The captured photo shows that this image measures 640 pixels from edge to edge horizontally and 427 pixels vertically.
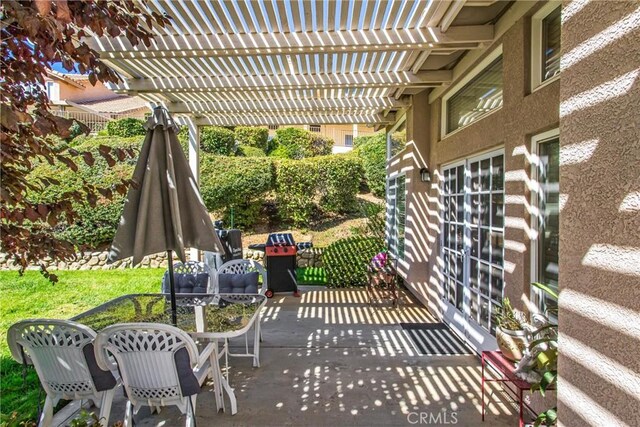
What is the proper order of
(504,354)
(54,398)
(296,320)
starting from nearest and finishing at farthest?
(54,398)
(504,354)
(296,320)

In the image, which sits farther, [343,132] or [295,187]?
[343,132]

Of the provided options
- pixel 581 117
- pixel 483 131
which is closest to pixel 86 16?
pixel 581 117

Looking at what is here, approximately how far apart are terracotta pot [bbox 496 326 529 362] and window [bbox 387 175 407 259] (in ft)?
18.1

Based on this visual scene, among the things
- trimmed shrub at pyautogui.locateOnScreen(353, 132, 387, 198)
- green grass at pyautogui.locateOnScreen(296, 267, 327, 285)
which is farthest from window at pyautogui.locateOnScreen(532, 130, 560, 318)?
trimmed shrub at pyautogui.locateOnScreen(353, 132, 387, 198)

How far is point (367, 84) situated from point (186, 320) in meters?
4.16

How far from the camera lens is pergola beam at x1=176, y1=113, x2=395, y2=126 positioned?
8477 mm

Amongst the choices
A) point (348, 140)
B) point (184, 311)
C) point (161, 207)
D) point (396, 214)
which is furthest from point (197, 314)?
point (348, 140)

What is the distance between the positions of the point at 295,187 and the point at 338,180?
1626 mm

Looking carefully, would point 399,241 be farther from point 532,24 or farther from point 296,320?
point 532,24

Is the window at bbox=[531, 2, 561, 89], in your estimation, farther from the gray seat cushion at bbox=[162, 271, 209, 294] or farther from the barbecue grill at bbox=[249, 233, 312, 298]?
the barbecue grill at bbox=[249, 233, 312, 298]

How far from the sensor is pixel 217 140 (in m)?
17.6

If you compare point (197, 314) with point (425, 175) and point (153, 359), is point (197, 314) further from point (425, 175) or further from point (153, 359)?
point (425, 175)

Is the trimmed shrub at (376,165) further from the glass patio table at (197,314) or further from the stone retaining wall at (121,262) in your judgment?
the glass patio table at (197,314)

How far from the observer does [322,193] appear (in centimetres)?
1420
